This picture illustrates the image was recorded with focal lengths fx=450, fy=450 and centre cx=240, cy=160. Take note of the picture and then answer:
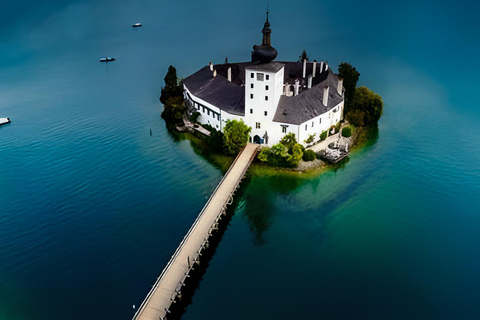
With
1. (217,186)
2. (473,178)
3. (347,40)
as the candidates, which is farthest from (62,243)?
(347,40)

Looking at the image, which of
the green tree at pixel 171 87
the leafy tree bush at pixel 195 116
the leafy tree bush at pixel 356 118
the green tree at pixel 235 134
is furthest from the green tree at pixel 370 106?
the green tree at pixel 171 87

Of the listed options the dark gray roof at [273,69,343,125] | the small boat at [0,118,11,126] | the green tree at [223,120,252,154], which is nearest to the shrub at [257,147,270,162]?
the green tree at [223,120,252,154]

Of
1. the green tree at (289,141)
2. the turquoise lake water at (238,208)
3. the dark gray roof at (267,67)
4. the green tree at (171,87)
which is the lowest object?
the turquoise lake water at (238,208)

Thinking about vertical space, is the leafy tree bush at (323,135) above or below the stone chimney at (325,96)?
below

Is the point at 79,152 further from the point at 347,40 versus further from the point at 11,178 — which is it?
the point at 347,40

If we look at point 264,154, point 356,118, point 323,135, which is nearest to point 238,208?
point 264,154

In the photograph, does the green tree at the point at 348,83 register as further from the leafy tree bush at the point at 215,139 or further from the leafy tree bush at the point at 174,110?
the leafy tree bush at the point at 174,110
